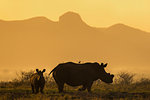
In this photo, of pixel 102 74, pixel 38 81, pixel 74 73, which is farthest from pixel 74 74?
pixel 102 74

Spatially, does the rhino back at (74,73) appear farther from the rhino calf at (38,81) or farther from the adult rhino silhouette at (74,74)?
the rhino calf at (38,81)

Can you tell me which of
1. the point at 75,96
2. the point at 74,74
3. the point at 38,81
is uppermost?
the point at 74,74

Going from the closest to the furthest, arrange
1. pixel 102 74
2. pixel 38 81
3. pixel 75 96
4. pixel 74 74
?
pixel 75 96 < pixel 38 81 < pixel 74 74 < pixel 102 74

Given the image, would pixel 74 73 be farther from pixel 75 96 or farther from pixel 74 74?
pixel 75 96

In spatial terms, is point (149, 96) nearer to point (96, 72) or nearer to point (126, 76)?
point (96, 72)

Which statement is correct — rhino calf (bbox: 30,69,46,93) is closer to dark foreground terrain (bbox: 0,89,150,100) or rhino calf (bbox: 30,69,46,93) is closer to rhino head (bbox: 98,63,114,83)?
dark foreground terrain (bbox: 0,89,150,100)

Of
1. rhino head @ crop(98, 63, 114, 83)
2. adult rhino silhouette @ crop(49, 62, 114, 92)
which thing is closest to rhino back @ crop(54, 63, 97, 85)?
adult rhino silhouette @ crop(49, 62, 114, 92)

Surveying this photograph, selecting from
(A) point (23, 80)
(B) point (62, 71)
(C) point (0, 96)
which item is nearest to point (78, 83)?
(B) point (62, 71)

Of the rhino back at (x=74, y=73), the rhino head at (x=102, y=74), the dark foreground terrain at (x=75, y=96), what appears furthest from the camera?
the rhino head at (x=102, y=74)

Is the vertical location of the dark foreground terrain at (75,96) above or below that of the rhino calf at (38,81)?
below

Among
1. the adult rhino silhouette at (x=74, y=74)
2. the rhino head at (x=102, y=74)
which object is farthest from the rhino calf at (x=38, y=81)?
the rhino head at (x=102, y=74)

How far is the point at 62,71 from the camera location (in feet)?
67.8

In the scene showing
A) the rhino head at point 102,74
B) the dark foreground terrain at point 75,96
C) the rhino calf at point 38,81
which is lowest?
the dark foreground terrain at point 75,96

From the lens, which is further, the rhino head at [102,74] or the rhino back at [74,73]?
the rhino head at [102,74]
